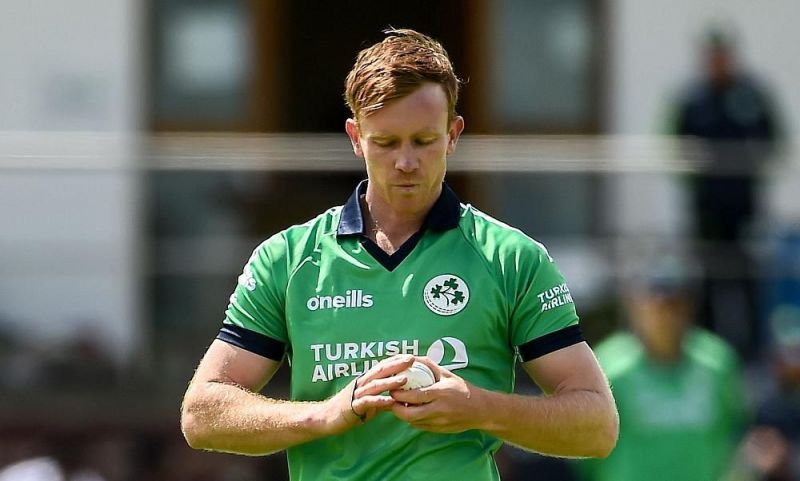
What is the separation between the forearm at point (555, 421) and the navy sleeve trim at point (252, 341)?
0.59 meters

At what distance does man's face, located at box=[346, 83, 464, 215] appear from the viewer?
4.02 m

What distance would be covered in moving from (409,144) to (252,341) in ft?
2.03

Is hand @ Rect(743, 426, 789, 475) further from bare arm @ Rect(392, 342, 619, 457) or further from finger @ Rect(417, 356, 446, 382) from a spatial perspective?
finger @ Rect(417, 356, 446, 382)

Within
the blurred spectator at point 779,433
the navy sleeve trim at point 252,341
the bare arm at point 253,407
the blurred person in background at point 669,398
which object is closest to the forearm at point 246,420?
the bare arm at point 253,407

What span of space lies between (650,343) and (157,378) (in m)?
2.63

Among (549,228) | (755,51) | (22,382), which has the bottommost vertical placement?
(22,382)

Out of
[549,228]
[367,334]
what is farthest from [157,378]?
[367,334]

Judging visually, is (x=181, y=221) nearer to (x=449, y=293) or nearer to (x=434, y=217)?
(x=434, y=217)

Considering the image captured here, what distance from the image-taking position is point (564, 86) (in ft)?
38.8

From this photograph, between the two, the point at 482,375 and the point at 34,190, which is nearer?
the point at 482,375

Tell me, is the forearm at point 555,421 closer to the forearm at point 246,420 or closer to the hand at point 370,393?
the hand at point 370,393

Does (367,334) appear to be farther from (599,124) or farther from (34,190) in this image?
(599,124)

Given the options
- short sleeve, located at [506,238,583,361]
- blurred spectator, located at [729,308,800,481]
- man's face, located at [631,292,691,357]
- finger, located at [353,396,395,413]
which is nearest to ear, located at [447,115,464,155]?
short sleeve, located at [506,238,583,361]

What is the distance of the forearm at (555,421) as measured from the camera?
393cm
